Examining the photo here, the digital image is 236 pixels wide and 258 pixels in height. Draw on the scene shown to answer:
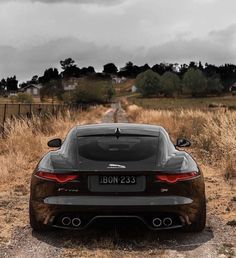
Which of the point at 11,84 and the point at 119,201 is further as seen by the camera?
the point at 11,84

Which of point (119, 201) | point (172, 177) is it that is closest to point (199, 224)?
point (172, 177)

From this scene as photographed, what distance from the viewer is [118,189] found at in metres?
5.38

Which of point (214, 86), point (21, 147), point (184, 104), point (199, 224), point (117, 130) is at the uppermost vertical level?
point (117, 130)

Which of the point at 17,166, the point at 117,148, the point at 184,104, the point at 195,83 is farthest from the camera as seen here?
the point at 195,83

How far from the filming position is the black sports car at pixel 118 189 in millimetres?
5348

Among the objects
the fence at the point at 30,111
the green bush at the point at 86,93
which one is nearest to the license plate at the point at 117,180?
the fence at the point at 30,111

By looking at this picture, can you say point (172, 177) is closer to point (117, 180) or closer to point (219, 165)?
point (117, 180)

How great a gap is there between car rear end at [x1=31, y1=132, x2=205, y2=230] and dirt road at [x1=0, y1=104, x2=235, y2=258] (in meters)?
0.22

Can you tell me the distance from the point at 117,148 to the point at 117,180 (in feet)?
1.94

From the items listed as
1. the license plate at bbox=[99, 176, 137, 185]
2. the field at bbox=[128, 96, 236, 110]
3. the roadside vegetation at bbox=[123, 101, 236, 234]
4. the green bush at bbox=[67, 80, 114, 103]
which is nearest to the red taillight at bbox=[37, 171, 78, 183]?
the license plate at bbox=[99, 176, 137, 185]

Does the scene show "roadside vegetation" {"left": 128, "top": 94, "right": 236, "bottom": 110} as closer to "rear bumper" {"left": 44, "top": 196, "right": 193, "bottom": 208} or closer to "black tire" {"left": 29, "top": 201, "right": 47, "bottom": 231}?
"black tire" {"left": 29, "top": 201, "right": 47, "bottom": 231}

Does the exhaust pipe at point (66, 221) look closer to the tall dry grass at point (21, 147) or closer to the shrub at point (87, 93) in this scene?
the tall dry grass at point (21, 147)

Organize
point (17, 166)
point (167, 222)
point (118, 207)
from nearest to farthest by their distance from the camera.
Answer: point (118, 207) < point (167, 222) < point (17, 166)

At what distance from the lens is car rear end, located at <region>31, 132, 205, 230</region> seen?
534 centimetres
